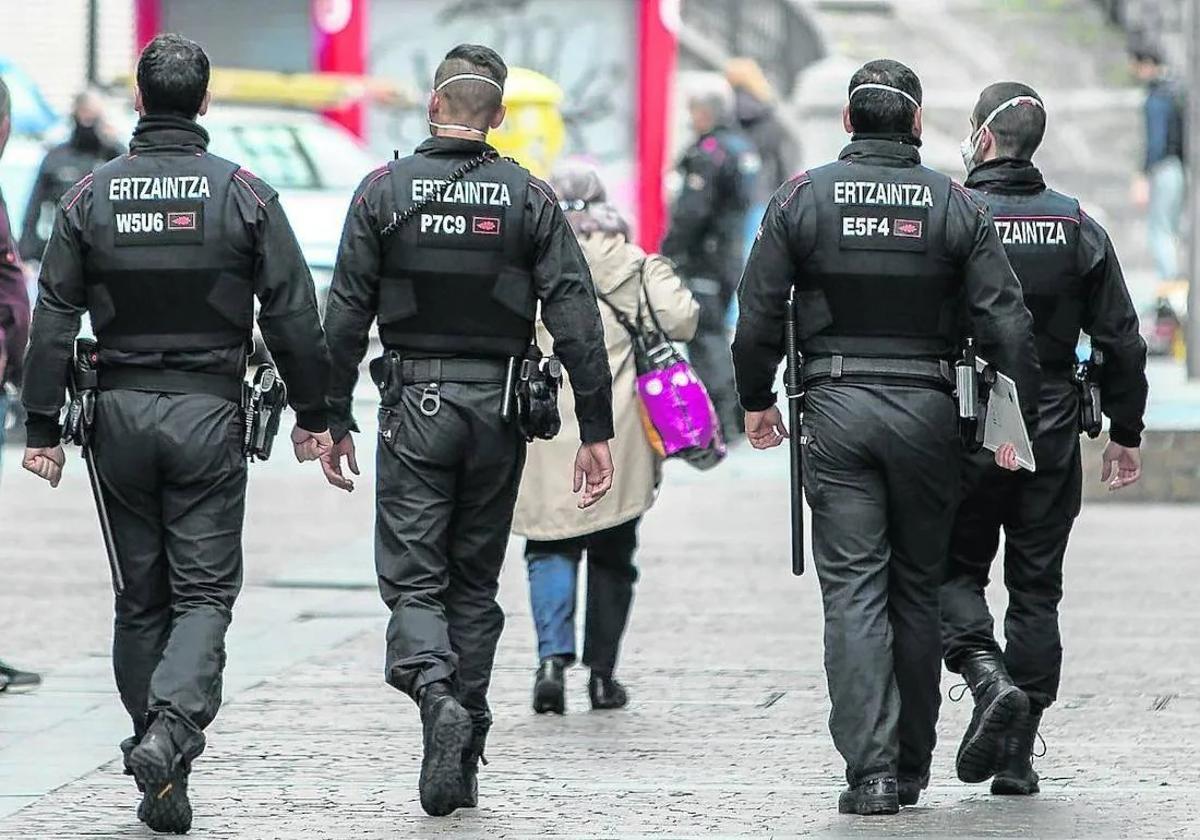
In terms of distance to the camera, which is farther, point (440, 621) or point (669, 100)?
point (669, 100)

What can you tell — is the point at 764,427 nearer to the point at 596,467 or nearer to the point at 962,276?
the point at 596,467

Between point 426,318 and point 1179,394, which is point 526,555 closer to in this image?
point 426,318

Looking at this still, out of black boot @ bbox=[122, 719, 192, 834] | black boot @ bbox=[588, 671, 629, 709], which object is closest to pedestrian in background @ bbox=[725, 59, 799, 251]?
black boot @ bbox=[588, 671, 629, 709]

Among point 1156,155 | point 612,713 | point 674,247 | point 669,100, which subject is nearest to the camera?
point 612,713

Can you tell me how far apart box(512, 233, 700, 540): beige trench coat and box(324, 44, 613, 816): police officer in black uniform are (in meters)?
1.54

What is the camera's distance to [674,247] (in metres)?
15.7

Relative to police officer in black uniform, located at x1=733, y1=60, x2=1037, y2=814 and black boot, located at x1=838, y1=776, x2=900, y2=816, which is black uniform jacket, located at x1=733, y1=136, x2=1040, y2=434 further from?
black boot, located at x1=838, y1=776, x2=900, y2=816

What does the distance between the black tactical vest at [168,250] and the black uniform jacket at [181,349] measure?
2cm

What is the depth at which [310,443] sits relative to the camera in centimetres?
707

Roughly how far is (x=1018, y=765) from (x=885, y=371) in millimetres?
1070

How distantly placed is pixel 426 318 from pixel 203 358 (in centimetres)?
57

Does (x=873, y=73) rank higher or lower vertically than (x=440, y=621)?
higher

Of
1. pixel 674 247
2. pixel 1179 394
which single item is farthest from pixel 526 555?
pixel 1179 394

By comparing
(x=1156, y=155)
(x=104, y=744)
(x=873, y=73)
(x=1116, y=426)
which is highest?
(x=1156, y=155)
